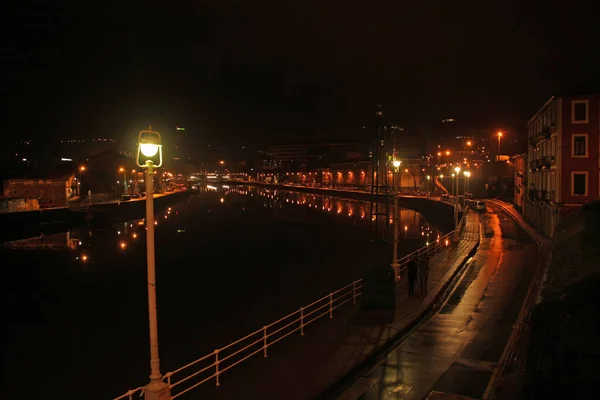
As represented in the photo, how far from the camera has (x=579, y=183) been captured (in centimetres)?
3027

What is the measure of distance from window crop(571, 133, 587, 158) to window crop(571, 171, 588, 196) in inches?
44.6

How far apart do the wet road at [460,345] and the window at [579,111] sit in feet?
45.2

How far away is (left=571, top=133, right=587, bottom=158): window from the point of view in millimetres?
30062

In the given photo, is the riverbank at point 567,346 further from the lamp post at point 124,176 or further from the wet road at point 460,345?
the lamp post at point 124,176

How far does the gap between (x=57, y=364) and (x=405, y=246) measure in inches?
1154

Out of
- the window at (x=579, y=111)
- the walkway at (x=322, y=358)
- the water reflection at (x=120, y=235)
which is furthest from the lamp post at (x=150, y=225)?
the window at (x=579, y=111)

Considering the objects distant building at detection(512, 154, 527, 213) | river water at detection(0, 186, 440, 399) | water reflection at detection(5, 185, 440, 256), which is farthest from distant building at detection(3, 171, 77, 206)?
distant building at detection(512, 154, 527, 213)

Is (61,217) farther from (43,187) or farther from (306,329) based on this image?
(306,329)

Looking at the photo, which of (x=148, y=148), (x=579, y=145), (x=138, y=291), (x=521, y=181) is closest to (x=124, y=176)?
(x=521, y=181)

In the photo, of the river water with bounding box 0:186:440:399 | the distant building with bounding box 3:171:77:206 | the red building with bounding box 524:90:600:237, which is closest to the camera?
the river water with bounding box 0:186:440:399

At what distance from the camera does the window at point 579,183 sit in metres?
30.1

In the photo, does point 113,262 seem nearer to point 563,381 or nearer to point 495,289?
point 495,289

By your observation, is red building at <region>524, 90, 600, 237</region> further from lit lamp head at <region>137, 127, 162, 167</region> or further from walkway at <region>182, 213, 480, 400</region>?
lit lamp head at <region>137, 127, 162, 167</region>

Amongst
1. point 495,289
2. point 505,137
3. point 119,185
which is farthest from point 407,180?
point 495,289
